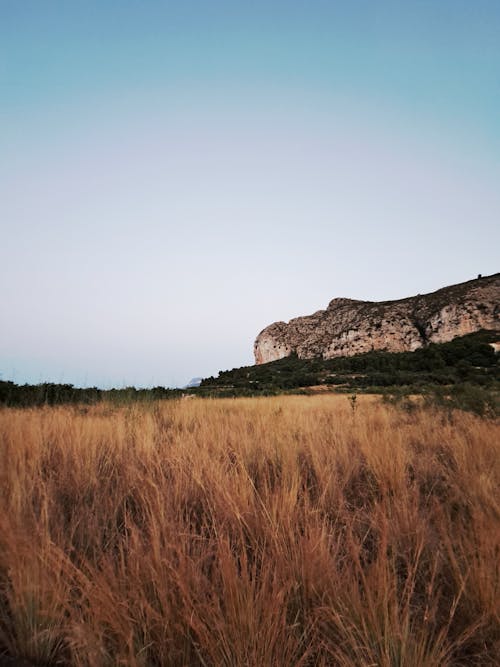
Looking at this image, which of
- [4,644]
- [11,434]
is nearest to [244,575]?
[4,644]

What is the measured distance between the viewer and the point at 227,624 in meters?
1.17

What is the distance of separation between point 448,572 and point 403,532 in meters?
0.26

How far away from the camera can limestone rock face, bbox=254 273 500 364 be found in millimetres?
61750

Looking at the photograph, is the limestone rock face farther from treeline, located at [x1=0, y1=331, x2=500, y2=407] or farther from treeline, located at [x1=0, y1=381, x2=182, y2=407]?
treeline, located at [x1=0, y1=381, x2=182, y2=407]

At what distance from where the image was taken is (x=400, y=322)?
238ft

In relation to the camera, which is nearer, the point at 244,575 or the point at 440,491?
the point at 244,575

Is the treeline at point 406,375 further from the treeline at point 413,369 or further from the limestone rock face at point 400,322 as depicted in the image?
the limestone rock face at point 400,322

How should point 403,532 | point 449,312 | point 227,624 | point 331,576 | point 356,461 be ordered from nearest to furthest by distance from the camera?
point 227,624, point 331,576, point 403,532, point 356,461, point 449,312

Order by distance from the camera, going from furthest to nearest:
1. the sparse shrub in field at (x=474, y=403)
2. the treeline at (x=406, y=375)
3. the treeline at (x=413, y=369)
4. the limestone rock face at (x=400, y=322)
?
the limestone rock face at (x=400, y=322)
the treeline at (x=413, y=369)
the treeline at (x=406, y=375)
the sparse shrub in field at (x=474, y=403)

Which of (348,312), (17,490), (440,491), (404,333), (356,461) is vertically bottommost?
(440,491)

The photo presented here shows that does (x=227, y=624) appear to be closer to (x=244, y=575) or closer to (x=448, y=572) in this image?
(x=244, y=575)

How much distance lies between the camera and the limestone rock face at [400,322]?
2431 inches

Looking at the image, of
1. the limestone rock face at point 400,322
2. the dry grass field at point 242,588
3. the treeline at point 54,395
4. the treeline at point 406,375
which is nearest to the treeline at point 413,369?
the treeline at point 406,375

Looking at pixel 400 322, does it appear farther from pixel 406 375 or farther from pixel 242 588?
pixel 242 588
